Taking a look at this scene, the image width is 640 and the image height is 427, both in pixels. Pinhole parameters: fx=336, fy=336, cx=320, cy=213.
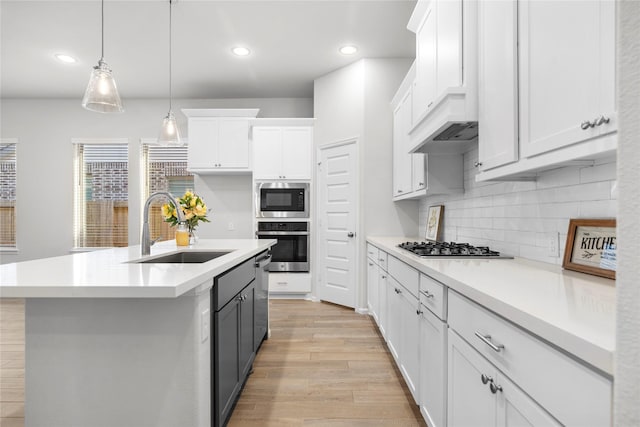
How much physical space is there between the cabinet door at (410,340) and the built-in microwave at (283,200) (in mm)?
2557

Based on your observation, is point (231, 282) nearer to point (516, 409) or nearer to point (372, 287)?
point (516, 409)

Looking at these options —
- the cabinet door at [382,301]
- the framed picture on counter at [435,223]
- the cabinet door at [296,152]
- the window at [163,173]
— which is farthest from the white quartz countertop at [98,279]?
the window at [163,173]

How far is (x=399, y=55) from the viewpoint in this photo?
4066 millimetres

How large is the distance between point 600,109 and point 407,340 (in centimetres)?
157

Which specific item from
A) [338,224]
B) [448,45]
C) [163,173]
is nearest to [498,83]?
[448,45]

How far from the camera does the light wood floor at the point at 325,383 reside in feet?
6.25

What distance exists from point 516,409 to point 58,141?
6.80m

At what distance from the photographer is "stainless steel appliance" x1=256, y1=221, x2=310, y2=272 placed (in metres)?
4.62

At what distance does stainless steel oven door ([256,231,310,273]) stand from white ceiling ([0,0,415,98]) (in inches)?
85.5

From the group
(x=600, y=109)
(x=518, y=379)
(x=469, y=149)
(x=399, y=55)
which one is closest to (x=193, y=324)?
(x=518, y=379)

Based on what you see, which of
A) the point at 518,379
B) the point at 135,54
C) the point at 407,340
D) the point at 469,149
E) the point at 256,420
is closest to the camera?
the point at 518,379

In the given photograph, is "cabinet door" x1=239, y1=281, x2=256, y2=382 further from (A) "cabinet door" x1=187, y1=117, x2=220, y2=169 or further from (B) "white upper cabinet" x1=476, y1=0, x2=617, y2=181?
(A) "cabinet door" x1=187, y1=117, x2=220, y2=169

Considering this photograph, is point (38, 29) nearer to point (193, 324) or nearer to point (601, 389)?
point (193, 324)

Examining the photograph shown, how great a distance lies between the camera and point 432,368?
158 centimetres
